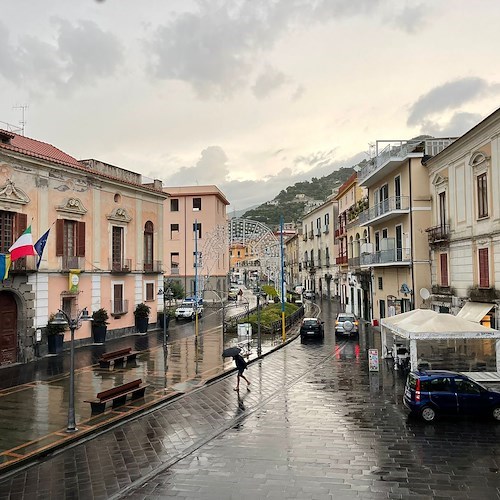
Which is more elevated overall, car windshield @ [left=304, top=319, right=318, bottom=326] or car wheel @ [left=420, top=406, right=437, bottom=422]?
car windshield @ [left=304, top=319, right=318, bottom=326]

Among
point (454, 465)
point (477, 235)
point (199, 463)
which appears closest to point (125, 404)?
point (199, 463)

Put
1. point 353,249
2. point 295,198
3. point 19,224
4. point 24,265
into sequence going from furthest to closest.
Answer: point 295,198 < point 353,249 < point 19,224 < point 24,265

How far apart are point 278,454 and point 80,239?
20.7 metres

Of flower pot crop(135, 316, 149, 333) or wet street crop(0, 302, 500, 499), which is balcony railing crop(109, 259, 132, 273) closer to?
flower pot crop(135, 316, 149, 333)

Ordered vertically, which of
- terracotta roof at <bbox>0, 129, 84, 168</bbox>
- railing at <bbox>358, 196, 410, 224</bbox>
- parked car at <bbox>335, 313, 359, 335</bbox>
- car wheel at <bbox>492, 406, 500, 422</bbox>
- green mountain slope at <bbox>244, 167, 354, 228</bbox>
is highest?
green mountain slope at <bbox>244, 167, 354, 228</bbox>

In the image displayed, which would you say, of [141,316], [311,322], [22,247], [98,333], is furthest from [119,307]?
[22,247]

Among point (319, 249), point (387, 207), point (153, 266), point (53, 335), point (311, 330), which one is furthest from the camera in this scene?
point (319, 249)

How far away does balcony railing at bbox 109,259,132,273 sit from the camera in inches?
1211

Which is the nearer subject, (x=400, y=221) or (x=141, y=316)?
(x=400, y=221)

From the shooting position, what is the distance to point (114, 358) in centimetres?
2188

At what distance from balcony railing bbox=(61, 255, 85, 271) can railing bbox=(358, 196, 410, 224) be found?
721 inches

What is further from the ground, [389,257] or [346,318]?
[389,257]

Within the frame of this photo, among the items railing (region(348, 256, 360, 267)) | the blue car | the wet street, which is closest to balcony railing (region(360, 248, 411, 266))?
railing (region(348, 256, 360, 267))

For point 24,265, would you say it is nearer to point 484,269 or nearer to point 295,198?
point 484,269
